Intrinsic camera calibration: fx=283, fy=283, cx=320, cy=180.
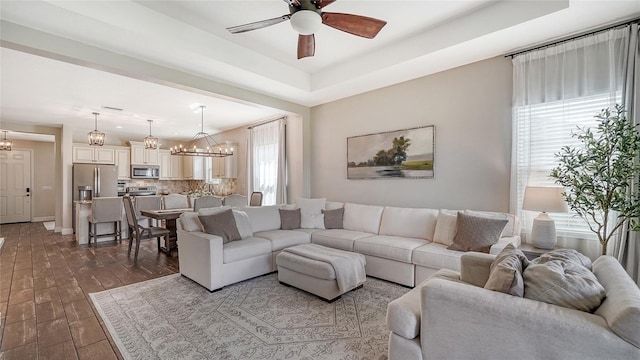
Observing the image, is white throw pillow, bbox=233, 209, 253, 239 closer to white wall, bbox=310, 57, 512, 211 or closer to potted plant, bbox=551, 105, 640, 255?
white wall, bbox=310, 57, 512, 211

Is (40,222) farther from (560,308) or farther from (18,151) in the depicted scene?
(560,308)

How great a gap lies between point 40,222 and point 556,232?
12.6 metres

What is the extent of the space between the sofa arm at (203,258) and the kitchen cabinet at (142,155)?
6.44m

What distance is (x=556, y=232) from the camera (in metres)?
3.10

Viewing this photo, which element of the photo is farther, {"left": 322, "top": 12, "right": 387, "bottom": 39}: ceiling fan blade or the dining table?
the dining table

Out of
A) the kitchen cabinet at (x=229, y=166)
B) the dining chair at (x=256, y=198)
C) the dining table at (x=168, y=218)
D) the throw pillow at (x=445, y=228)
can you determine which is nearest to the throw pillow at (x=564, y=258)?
the throw pillow at (x=445, y=228)

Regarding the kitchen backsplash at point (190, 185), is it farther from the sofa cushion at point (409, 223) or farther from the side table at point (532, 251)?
the side table at point (532, 251)

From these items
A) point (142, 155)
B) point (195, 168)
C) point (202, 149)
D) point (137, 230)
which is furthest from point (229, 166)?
point (137, 230)

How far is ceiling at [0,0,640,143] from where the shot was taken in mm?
2697

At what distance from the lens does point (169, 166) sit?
925 centimetres

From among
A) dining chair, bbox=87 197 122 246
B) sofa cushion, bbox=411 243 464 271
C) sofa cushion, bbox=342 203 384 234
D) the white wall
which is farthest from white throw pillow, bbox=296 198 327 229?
dining chair, bbox=87 197 122 246

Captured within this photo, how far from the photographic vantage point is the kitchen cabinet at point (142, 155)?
8.54 meters

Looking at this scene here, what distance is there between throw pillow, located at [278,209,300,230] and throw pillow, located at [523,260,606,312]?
11.2 ft

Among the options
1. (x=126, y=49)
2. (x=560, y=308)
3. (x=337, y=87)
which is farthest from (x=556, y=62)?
(x=126, y=49)
